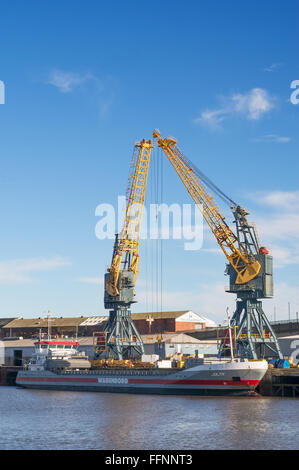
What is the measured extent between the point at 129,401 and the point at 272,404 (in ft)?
54.5

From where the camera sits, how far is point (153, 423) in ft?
156

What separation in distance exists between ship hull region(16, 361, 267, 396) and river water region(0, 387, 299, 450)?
102 inches

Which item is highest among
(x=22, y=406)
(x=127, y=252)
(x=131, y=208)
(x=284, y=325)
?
(x=131, y=208)

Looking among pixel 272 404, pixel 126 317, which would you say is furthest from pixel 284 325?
pixel 272 404

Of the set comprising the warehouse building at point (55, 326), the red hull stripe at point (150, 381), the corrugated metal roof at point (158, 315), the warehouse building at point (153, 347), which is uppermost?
the corrugated metal roof at point (158, 315)

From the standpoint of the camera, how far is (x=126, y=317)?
102 meters

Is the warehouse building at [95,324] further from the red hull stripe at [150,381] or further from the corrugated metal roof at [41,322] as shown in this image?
the red hull stripe at [150,381]

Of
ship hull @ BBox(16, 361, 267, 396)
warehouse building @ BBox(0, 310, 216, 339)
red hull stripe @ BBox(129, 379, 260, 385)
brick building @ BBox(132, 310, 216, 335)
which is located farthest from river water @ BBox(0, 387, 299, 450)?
brick building @ BBox(132, 310, 216, 335)

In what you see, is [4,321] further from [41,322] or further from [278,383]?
[278,383]

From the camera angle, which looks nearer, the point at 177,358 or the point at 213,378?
the point at 213,378

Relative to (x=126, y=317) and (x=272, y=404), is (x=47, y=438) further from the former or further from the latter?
(x=126, y=317)

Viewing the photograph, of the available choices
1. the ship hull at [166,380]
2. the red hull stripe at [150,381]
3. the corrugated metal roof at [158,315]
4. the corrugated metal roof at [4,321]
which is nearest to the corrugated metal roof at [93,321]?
the corrugated metal roof at [158,315]

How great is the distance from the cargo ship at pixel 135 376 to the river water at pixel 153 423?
272cm

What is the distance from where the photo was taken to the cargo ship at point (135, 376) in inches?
2707
